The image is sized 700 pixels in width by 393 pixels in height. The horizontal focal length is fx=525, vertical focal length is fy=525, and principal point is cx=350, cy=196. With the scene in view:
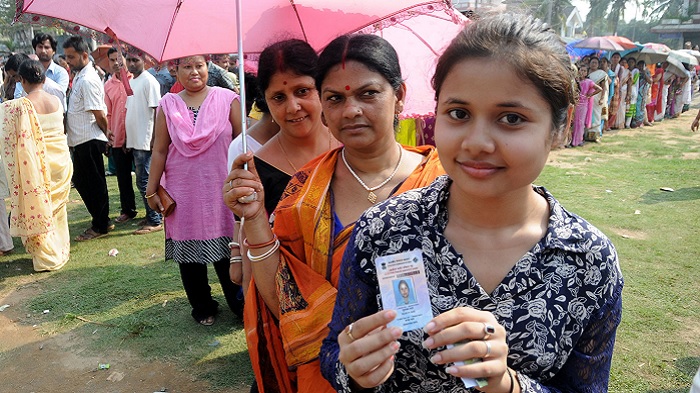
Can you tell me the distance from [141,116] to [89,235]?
153 cm

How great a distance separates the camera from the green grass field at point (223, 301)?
3.52 m

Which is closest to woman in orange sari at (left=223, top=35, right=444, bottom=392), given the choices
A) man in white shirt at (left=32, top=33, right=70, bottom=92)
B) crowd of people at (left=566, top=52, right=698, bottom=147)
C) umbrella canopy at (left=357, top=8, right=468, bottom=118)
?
umbrella canopy at (left=357, top=8, right=468, bottom=118)

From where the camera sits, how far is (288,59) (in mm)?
2277

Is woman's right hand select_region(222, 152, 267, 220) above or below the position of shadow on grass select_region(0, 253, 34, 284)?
above

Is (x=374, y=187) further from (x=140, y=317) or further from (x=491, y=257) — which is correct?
(x=140, y=317)

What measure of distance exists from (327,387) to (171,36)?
1.56m

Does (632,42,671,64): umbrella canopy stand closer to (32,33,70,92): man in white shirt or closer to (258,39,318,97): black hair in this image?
(32,33,70,92): man in white shirt

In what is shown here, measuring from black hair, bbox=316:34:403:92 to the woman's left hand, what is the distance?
1152mm

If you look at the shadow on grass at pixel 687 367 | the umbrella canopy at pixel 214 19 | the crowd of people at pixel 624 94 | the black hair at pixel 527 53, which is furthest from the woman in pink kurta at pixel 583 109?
the black hair at pixel 527 53

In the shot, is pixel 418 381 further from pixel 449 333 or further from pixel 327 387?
pixel 327 387

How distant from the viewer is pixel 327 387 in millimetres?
1746

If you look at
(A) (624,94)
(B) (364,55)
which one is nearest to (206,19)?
(B) (364,55)

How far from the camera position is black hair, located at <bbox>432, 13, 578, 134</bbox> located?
110 cm

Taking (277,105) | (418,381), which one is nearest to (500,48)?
(418,381)
